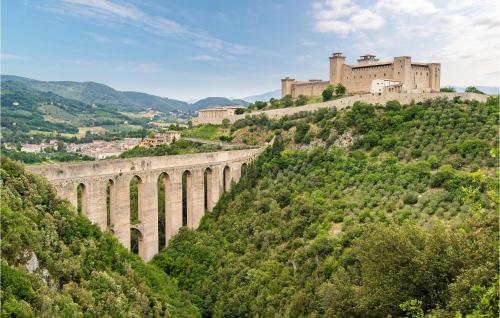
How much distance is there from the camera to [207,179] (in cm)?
3672

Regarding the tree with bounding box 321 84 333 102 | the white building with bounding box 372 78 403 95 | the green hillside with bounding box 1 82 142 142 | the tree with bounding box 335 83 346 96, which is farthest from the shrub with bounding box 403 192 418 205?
the green hillside with bounding box 1 82 142 142

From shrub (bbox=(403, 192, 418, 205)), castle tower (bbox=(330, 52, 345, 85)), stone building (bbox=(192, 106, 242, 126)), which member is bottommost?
shrub (bbox=(403, 192, 418, 205))

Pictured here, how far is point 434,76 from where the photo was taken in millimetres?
51500

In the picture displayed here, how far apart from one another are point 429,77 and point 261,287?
3542 cm

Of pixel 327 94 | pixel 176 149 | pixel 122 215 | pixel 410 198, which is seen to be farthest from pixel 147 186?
pixel 327 94

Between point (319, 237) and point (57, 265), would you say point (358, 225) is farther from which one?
point (57, 265)

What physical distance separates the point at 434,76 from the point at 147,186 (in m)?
35.1

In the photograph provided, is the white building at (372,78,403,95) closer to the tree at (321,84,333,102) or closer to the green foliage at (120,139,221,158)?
→ the tree at (321,84,333,102)

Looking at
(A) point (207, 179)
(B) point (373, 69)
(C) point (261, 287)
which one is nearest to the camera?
(C) point (261, 287)

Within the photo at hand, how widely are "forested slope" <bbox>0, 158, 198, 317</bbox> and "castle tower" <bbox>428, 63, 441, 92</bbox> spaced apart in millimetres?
38591

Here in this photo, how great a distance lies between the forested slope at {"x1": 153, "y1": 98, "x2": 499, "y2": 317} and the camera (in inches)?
605

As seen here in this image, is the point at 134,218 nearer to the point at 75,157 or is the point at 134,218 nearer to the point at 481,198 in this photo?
the point at 481,198

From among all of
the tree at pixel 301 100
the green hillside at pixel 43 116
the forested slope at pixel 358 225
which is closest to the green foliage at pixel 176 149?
the forested slope at pixel 358 225

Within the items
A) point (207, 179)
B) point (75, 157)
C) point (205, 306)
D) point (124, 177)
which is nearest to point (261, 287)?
point (205, 306)
